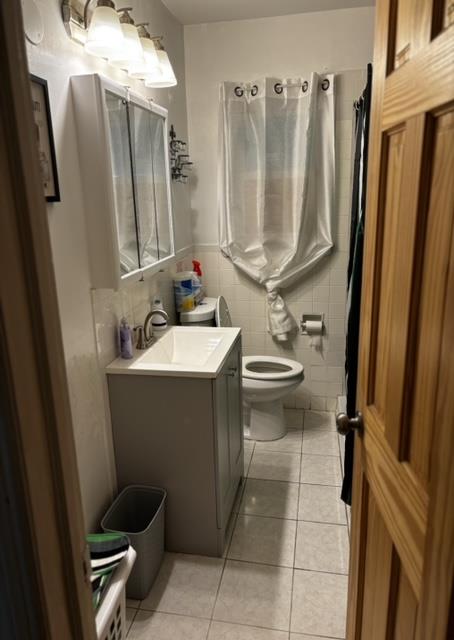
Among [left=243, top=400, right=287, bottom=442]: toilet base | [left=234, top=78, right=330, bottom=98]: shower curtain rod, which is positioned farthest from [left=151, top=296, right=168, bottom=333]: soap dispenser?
[left=234, top=78, right=330, bottom=98]: shower curtain rod

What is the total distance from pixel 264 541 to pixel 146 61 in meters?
2.19

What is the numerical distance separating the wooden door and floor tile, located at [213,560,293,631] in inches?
27.1

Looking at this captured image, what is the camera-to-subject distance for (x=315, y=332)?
3275 mm

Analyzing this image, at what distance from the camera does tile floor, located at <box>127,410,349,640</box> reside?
1.73m

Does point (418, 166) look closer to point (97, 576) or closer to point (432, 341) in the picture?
point (432, 341)

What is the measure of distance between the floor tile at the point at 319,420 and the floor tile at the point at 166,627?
5.36ft

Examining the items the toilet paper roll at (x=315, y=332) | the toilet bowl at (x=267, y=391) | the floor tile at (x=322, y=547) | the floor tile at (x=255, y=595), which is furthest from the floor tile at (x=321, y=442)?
the floor tile at (x=255, y=595)

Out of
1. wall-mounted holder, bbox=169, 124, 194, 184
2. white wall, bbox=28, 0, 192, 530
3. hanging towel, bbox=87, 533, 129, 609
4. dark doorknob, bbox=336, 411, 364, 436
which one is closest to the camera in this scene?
dark doorknob, bbox=336, 411, 364, 436

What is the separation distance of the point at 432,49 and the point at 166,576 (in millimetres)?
2046

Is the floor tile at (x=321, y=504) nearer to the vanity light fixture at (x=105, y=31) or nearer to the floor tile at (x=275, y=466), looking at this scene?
the floor tile at (x=275, y=466)

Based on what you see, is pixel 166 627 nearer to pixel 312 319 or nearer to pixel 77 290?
pixel 77 290

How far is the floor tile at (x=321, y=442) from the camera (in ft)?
9.59

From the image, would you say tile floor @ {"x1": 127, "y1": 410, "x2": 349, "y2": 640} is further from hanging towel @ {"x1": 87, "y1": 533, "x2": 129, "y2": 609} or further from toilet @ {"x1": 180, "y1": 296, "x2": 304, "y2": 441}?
hanging towel @ {"x1": 87, "y1": 533, "x2": 129, "y2": 609}

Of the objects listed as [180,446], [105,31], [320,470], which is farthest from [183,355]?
[105,31]
